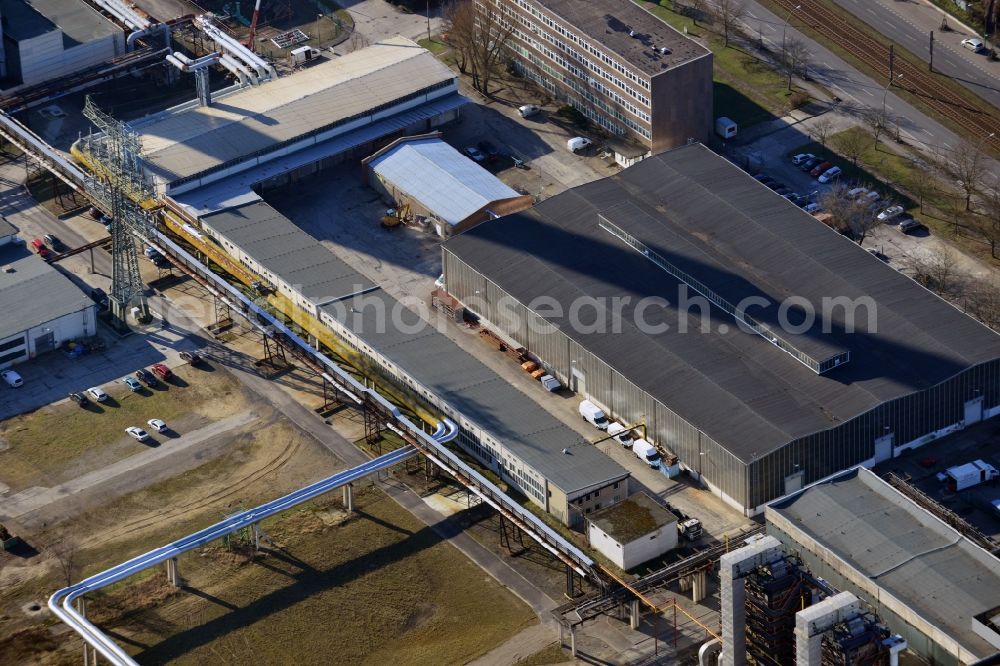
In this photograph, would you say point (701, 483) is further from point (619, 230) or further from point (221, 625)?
point (221, 625)

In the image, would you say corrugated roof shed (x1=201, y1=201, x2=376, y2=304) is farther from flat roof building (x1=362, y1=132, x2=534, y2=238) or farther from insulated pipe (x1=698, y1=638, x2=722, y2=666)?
insulated pipe (x1=698, y1=638, x2=722, y2=666)

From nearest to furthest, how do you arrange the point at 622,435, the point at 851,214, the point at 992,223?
the point at 622,435 < the point at 851,214 < the point at 992,223

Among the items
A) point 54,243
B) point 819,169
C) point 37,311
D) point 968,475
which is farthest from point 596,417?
point 54,243

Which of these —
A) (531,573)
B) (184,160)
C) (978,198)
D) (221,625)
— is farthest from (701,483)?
(184,160)

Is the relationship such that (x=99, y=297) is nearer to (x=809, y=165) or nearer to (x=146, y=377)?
(x=146, y=377)

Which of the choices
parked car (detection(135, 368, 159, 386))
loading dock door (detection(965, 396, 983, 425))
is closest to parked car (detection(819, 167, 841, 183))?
loading dock door (detection(965, 396, 983, 425))

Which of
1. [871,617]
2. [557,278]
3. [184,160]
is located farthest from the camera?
[184,160]

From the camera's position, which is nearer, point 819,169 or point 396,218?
point 396,218
